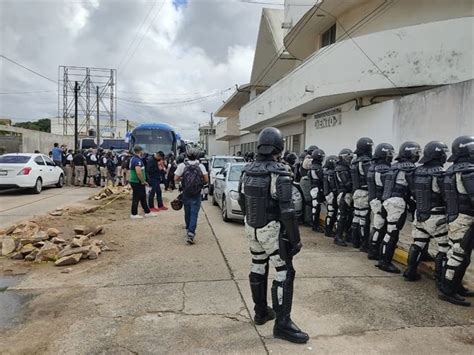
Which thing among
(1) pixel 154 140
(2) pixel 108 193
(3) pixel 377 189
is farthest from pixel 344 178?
(1) pixel 154 140

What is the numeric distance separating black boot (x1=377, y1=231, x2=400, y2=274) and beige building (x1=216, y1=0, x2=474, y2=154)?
10.5ft

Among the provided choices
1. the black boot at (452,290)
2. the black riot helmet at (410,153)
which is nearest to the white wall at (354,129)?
the black riot helmet at (410,153)

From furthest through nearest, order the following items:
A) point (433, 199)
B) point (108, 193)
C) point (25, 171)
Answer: point (25, 171), point (108, 193), point (433, 199)

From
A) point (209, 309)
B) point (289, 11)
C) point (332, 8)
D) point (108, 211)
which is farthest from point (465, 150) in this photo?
point (289, 11)

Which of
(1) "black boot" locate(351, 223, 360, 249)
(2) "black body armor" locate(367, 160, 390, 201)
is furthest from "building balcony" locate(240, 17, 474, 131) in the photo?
(1) "black boot" locate(351, 223, 360, 249)

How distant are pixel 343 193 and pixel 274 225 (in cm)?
411

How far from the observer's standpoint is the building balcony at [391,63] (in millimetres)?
9320

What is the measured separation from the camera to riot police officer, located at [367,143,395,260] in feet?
19.7

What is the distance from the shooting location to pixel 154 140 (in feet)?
63.7

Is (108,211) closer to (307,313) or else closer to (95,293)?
(95,293)

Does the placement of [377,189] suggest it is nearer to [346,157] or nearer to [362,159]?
[362,159]

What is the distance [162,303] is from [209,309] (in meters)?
0.57

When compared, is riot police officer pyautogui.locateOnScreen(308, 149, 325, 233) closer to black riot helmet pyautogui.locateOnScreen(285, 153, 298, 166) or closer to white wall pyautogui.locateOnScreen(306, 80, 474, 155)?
black riot helmet pyautogui.locateOnScreen(285, 153, 298, 166)

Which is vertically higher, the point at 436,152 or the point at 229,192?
the point at 436,152
